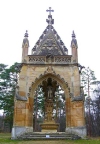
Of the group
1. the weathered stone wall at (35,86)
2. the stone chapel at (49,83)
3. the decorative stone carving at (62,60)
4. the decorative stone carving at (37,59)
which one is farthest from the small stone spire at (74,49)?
the decorative stone carving at (37,59)

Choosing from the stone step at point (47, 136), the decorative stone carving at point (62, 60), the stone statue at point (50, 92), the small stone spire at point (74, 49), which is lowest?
the stone step at point (47, 136)

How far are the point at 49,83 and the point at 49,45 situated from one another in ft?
11.1

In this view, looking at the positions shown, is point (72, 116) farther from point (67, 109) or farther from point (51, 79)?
point (51, 79)

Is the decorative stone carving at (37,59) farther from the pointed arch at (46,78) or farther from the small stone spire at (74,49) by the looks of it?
the small stone spire at (74,49)

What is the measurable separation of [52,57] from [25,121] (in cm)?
555

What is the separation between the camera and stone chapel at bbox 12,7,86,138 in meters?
14.8

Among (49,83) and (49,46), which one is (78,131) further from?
(49,46)

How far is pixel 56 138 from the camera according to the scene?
42.7 ft

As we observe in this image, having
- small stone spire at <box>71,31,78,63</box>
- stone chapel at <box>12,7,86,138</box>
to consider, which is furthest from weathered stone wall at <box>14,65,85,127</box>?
small stone spire at <box>71,31,78,63</box>

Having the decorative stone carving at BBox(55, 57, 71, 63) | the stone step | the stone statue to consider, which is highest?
the decorative stone carving at BBox(55, 57, 71, 63)

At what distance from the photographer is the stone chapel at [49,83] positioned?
1483cm

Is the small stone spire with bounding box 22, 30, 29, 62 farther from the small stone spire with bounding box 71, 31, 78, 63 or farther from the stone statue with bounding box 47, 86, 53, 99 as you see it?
the small stone spire with bounding box 71, 31, 78, 63

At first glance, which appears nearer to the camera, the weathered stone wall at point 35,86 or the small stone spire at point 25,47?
the weathered stone wall at point 35,86

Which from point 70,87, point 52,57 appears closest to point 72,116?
point 70,87
